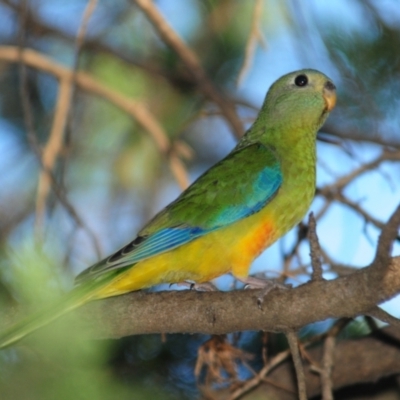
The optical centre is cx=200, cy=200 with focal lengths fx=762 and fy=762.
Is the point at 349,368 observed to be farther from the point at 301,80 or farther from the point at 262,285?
the point at 301,80

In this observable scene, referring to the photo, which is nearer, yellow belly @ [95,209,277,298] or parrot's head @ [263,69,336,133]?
yellow belly @ [95,209,277,298]

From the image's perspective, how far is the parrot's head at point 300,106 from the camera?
4.64 m

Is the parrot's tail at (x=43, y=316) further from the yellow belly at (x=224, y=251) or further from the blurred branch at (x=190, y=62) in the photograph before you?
the blurred branch at (x=190, y=62)

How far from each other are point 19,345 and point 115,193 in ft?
→ 12.3

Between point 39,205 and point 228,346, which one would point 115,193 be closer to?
point 39,205

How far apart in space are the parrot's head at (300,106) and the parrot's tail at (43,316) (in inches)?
68.0

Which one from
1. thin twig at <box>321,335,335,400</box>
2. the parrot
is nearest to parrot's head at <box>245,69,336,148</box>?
the parrot

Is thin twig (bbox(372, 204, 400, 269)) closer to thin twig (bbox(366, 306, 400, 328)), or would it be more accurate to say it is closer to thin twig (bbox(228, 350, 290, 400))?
thin twig (bbox(366, 306, 400, 328))

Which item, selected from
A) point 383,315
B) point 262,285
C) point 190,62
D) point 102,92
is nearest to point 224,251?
point 262,285

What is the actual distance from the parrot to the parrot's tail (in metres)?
0.07

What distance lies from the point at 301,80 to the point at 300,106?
0.18 metres

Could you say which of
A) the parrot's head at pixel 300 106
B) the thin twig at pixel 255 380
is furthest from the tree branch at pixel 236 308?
the parrot's head at pixel 300 106

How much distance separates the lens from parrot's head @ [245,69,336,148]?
4641mm

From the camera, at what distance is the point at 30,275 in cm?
236
